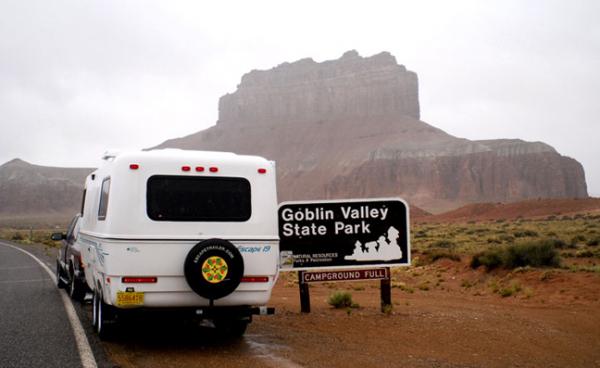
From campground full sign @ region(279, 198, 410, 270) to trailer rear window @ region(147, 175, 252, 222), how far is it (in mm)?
2931

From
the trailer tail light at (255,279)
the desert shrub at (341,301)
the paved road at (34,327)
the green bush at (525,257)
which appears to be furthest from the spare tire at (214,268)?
the green bush at (525,257)

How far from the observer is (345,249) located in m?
10.7

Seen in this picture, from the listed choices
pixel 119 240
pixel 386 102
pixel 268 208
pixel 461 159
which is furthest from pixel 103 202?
pixel 386 102

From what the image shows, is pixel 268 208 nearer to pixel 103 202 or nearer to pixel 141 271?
pixel 141 271

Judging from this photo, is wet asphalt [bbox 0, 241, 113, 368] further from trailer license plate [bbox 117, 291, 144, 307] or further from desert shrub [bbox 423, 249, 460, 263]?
desert shrub [bbox 423, 249, 460, 263]

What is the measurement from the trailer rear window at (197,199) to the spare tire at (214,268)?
1.33 ft

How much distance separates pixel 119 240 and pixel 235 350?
1984 mm

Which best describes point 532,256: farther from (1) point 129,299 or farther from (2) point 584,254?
(1) point 129,299

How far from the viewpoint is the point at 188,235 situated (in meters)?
7.33

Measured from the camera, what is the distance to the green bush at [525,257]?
54.9 feet

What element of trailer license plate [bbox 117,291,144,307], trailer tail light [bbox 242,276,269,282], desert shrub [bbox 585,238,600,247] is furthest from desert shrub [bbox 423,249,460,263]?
trailer license plate [bbox 117,291,144,307]

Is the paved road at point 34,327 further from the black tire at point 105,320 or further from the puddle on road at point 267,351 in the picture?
the puddle on road at point 267,351

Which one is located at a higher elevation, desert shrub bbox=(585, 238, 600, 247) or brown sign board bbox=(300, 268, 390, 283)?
desert shrub bbox=(585, 238, 600, 247)

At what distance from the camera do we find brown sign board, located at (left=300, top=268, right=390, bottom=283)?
10578 millimetres
